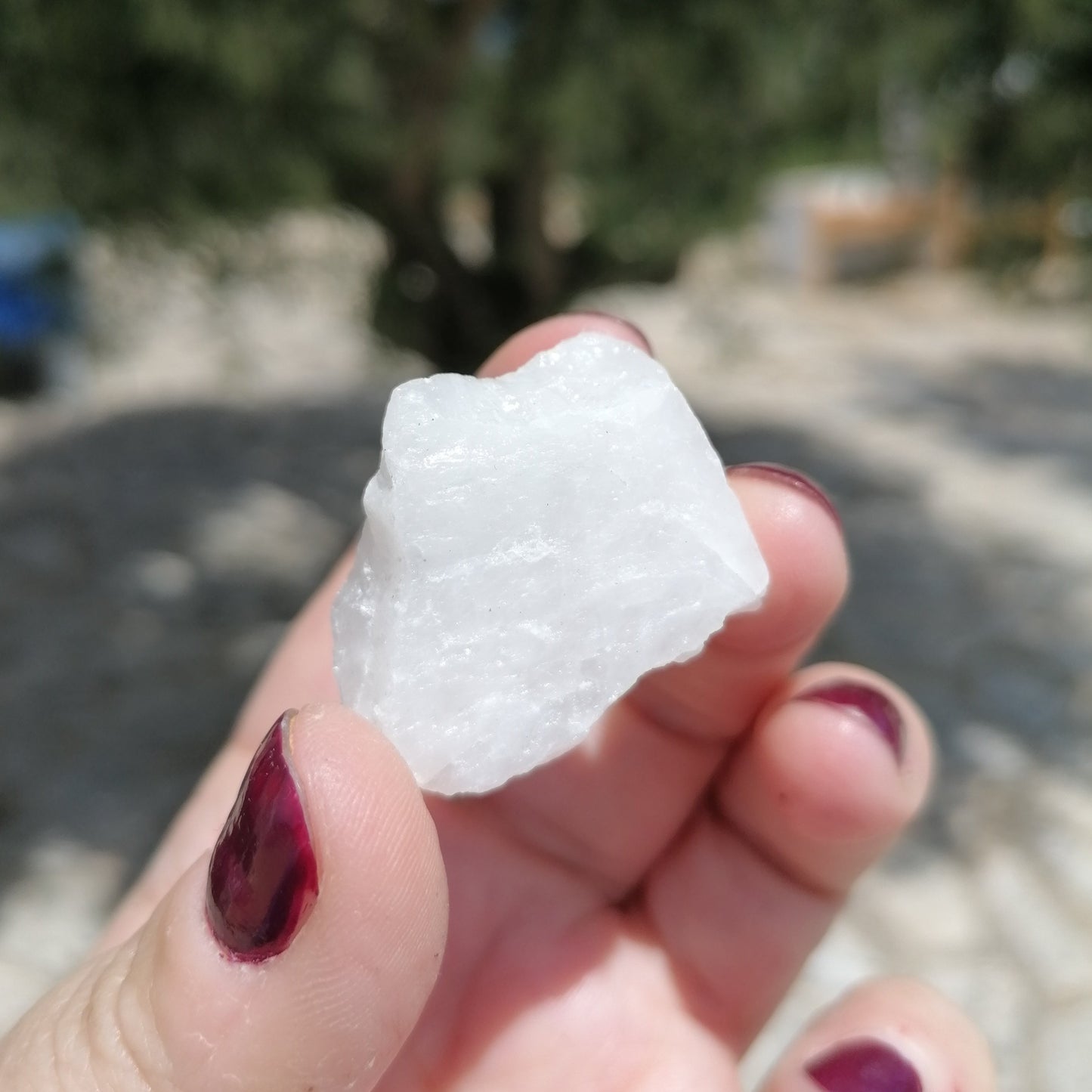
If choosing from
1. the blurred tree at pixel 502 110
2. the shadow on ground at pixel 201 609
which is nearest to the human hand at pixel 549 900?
the shadow on ground at pixel 201 609

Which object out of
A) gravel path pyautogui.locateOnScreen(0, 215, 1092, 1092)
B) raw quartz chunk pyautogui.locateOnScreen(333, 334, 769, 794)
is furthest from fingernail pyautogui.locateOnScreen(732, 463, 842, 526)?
gravel path pyautogui.locateOnScreen(0, 215, 1092, 1092)

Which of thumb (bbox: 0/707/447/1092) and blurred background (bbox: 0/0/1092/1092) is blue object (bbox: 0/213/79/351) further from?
thumb (bbox: 0/707/447/1092)

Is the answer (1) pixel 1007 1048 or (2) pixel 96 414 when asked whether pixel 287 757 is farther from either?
(2) pixel 96 414

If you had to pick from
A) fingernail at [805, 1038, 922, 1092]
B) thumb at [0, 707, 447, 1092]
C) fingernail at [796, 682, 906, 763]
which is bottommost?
fingernail at [805, 1038, 922, 1092]

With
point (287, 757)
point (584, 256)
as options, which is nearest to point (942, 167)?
point (584, 256)

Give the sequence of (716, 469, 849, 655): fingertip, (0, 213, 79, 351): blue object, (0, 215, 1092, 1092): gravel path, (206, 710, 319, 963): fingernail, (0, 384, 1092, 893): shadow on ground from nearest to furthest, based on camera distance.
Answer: (206, 710, 319, 963): fingernail, (716, 469, 849, 655): fingertip, (0, 215, 1092, 1092): gravel path, (0, 384, 1092, 893): shadow on ground, (0, 213, 79, 351): blue object

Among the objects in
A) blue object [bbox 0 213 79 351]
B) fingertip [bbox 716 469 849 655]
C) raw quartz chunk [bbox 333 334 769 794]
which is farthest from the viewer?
blue object [bbox 0 213 79 351]

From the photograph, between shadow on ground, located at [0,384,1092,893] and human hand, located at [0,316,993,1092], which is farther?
shadow on ground, located at [0,384,1092,893]
